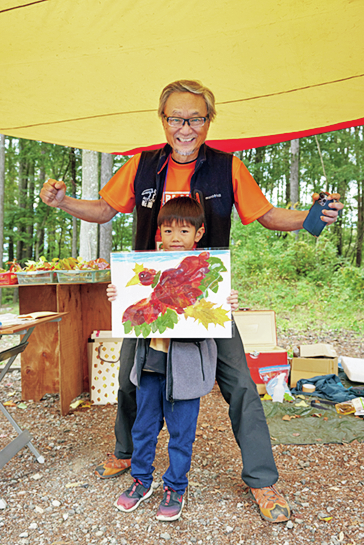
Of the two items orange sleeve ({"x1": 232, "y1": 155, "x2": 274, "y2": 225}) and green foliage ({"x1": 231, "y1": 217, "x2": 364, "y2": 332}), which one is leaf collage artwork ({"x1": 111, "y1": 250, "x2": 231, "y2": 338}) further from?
green foliage ({"x1": 231, "y1": 217, "x2": 364, "y2": 332})

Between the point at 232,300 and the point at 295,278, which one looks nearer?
the point at 232,300

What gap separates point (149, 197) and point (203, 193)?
0.98 ft

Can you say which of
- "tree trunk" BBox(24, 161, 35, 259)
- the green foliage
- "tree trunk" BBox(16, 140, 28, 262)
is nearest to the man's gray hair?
the green foliage

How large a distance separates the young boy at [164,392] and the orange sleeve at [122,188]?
18.1 inches

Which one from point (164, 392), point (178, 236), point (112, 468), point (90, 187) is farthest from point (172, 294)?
point (90, 187)

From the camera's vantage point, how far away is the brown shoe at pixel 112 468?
2.39 m

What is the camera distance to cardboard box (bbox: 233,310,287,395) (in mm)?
3936

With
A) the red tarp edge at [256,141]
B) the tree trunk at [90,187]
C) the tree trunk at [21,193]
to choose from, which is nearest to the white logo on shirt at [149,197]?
the red tarp edge at [256,141]

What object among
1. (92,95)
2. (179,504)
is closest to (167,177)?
(92,95)

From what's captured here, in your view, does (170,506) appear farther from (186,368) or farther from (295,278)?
(295,278)

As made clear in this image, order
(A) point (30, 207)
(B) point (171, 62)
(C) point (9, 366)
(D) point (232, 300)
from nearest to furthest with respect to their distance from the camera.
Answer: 1. (D) point (232, 300)
2. (C) point (9, 366)
3. (B) point (171, 62)
4. (A) point (30, 207)

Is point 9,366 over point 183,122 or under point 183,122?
under

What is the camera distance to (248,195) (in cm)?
218

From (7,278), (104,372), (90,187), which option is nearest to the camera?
(7,278)
